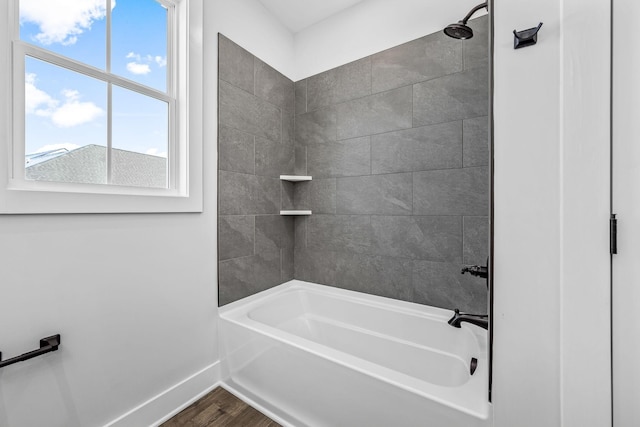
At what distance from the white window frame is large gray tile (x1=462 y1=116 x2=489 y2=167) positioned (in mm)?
1685

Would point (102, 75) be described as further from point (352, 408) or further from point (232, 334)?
point (352, 408)

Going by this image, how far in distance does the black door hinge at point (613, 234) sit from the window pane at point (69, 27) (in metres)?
2.08

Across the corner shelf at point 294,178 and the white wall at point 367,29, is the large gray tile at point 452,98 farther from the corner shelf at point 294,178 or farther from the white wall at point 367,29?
the corner shelf at point 294,178

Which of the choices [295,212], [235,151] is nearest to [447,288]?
[295,212]

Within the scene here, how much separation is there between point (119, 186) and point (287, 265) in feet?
4.68

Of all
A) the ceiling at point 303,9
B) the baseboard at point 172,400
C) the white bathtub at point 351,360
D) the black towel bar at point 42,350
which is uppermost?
the ceiling at point 303,9

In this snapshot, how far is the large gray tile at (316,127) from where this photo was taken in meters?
2.24

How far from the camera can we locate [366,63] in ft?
6.77

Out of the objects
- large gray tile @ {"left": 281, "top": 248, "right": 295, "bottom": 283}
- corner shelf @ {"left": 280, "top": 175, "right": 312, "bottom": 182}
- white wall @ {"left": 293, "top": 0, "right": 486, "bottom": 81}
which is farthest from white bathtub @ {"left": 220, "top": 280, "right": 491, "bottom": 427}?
white wall @ {"left": 293, "top": 0, "right": 486, "bottom": 81}

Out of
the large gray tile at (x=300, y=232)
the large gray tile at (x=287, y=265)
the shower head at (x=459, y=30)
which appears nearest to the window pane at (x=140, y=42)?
the large gray tile at (x=300, y=232)

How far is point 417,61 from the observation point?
72.9 inches

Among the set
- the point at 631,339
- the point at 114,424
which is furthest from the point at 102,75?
the point at 631,339

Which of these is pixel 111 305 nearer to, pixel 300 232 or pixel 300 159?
pixel 300 232

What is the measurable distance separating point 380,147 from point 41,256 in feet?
6.44
